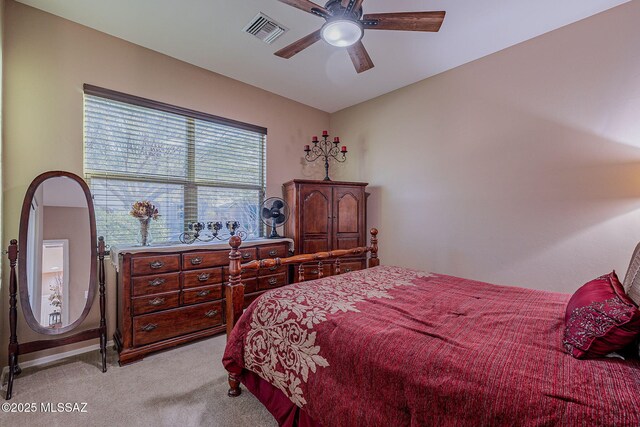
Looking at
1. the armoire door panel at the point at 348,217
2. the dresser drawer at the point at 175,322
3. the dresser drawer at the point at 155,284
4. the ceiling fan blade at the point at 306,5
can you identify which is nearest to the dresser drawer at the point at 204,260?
the dresser drawer at the point at 155,284

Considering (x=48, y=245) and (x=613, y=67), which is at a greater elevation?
(x=613, y=67)

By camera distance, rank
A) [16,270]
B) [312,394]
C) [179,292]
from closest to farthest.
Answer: [312,394]
[16,270]
[179,292]

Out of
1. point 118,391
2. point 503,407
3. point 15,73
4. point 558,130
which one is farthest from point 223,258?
point 558,130

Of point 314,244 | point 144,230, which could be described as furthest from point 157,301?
point 314,244

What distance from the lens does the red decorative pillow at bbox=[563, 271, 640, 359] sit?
39.0 inches

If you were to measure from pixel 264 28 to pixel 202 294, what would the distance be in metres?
2.47

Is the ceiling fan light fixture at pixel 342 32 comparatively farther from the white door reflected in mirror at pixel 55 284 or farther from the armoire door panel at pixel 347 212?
the white door reflected in mirror at pixel 55 284

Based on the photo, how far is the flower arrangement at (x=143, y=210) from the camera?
8.32 feet

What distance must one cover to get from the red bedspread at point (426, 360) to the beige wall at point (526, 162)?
3.09ft

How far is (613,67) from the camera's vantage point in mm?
2213

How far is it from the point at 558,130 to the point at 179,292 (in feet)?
12.0

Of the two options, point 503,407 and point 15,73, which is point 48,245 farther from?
point 503,407

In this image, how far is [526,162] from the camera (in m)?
2.64

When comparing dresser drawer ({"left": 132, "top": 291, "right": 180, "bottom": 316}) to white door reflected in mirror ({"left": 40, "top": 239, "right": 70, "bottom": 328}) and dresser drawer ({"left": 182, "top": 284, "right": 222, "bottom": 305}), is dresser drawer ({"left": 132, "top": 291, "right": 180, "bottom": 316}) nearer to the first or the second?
dresser drawer ({"left": 182, "top": 284, "right": 222, "bottom": 305})
